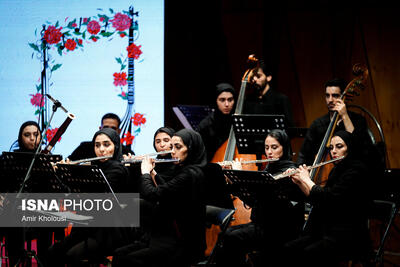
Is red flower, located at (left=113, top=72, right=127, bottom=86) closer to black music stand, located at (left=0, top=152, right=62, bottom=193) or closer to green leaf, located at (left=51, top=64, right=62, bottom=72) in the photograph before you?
green leaf, located at (left=51, top=64, right=62, bottom=72)

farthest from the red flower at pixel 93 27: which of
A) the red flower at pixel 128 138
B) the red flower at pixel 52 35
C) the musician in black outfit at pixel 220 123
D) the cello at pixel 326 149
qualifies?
the cello at pixel 326 149

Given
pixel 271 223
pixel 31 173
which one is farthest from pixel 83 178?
pixel 271 223

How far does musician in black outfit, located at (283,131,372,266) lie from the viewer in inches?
123

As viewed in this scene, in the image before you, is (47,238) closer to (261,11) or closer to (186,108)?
(186,108)

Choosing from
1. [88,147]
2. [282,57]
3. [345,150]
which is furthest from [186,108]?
[345,150]

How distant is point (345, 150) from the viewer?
10.8 ft

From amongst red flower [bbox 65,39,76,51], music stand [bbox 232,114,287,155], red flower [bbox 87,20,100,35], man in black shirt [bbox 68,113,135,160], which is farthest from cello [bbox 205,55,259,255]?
red flower [bbox 65,39,76,51]

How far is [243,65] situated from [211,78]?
35 cm

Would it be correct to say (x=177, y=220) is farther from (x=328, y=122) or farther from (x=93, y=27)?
(x=93, y=27)

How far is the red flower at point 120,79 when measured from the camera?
5.12 m

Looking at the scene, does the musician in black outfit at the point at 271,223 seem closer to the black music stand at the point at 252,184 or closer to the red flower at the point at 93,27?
the black music stand at the point at 252,184

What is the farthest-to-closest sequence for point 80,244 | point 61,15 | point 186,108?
point 61,15, point 186,108, point 80,244

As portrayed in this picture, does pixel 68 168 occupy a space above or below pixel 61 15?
below

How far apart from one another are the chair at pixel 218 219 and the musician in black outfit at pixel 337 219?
1.88ft
